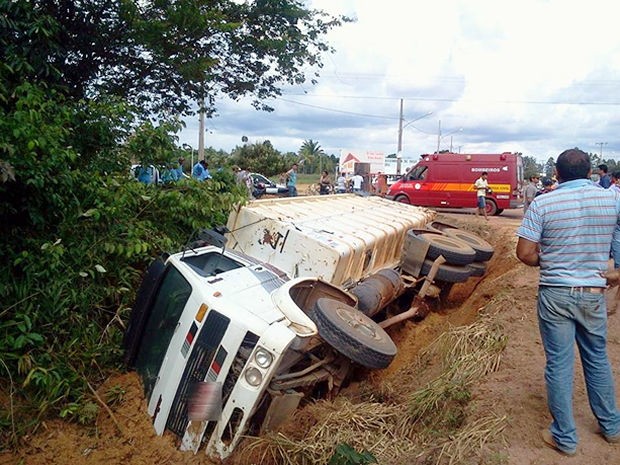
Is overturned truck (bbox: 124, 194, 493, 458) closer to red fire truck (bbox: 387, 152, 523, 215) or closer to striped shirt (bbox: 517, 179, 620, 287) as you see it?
striped shirt (bbox: 517, 179, 620, 287)

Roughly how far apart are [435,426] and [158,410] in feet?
6.99

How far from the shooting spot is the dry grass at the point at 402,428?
3.14m

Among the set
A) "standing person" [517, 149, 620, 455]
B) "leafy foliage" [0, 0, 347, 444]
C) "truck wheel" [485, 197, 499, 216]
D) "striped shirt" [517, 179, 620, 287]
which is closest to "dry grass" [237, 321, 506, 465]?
"standing person" [517, 149, 620, 455]

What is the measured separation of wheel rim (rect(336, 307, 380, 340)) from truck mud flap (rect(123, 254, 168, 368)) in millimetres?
1572

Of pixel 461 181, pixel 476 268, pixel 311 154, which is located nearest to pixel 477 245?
pixel 476 268

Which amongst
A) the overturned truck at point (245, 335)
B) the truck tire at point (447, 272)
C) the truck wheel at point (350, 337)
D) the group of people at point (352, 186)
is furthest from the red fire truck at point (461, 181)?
the truck wheel at point (350, 337)

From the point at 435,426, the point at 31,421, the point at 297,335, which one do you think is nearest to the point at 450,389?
the point at 435,426

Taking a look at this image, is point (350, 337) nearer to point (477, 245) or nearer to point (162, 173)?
point (162, 173)

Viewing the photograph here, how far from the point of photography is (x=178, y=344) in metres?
3.97

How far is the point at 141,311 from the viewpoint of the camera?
13.9 ft

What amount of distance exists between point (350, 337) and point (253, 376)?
85 centimetres

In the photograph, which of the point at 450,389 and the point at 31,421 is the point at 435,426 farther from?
the point at 31,421

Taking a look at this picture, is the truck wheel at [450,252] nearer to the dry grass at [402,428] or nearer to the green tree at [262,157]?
the dry grass at [402,428]

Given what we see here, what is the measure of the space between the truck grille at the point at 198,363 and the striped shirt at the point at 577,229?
223cm
